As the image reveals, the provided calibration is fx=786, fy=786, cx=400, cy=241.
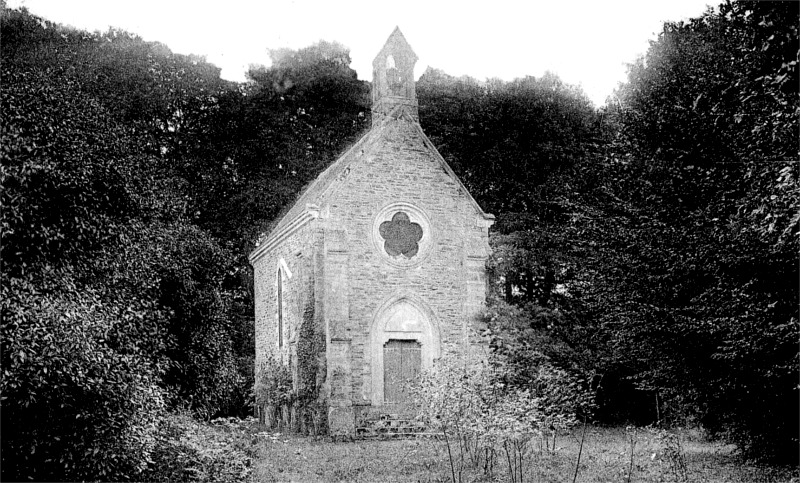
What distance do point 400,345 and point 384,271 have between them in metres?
2.22

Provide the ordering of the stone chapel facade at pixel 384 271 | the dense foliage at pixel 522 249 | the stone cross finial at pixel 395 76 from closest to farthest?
the dense foliage at pixel 522 249, the stone chapel facade at pixel 384 271, the stone cross finial at pixel 395 76

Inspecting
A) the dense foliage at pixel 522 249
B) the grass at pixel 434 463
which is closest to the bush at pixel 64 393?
the dense foliage at pixel 522 249

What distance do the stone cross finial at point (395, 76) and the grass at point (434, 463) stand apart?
11.5 metres

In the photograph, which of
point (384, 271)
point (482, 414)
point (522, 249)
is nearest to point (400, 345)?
point (384, 271)

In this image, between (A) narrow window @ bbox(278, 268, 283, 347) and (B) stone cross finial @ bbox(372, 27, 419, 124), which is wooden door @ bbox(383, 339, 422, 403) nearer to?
(A) narrow window @ bbox(278, 268, 283, 347)

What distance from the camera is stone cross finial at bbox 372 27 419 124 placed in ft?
84.8

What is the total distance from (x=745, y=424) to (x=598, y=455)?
335 cm

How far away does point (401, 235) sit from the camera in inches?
925

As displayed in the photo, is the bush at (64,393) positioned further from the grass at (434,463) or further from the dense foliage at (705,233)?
the dense foliage at (705,233)

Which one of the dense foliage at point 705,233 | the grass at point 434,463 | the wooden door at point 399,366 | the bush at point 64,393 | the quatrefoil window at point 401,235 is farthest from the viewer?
the quatrefoil window at point 401,235

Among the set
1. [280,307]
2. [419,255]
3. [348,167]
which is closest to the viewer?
[348,167]

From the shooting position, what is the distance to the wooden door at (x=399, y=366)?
73.5 ft

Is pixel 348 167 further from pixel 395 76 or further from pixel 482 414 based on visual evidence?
pixel 482 414

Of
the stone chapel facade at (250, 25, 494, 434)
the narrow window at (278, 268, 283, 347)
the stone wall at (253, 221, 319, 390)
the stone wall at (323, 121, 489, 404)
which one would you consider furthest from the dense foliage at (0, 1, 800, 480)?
the narrow window at (278, 268, 283, 347)
